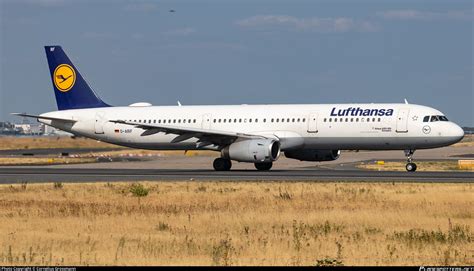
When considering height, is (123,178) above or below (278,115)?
below

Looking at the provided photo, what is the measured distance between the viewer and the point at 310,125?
2096 inches

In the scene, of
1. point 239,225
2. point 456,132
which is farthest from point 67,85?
point 239,225

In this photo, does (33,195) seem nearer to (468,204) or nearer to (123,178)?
(123,178)

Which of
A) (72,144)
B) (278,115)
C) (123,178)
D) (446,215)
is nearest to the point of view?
(446,215)

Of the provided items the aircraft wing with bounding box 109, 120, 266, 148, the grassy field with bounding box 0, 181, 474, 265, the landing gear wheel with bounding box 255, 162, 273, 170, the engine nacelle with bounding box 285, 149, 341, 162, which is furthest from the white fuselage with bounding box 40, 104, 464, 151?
the grassy field with bounding box 0, 181, 474, 265

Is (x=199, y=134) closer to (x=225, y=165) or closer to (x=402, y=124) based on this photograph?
(x=225, y=165)

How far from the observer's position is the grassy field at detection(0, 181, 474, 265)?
19.2 metres

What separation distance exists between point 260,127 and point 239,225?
3075 cm

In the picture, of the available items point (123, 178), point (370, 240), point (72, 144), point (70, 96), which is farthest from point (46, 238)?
point (72, 144)

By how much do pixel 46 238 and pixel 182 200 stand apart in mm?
10508

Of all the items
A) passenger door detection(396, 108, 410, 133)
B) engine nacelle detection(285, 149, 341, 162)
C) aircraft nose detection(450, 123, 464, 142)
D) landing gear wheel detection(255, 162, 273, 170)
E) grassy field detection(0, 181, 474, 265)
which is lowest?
grassy field detection(0, 181, 474, 265)

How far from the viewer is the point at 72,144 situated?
12362cm

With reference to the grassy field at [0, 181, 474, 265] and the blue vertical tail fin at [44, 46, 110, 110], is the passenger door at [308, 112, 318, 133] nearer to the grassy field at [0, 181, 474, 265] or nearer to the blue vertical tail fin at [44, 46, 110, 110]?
the grassy field at [0, 181, 474, 265]

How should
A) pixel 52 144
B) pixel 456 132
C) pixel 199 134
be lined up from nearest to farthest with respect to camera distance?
pixel 456 132 < pixel 199 134 < pixel 52 144
